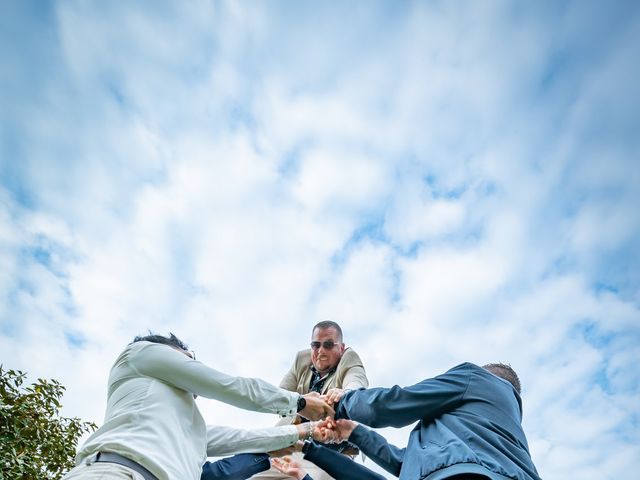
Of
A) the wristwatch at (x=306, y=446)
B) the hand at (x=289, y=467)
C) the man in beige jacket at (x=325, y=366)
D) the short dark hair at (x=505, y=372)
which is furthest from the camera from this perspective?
the man in beige jacket at (x=325, y=366)

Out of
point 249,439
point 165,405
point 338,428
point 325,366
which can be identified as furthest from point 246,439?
point 325,366

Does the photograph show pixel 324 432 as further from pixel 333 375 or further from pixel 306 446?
pixel 333 375

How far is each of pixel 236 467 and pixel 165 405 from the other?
Answer: 57.0 inches

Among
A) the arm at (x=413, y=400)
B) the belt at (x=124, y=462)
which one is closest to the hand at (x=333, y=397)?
the arm at (x=413, y=400)

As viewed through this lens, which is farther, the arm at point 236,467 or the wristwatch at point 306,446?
the wristwatch at point 306,446

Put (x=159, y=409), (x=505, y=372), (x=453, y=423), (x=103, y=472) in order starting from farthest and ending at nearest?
(x=505, y=372)
(x=453, y=423)
(x=159, y=409)
(x=103, y=472)

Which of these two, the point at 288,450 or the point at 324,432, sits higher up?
the point at 324,432

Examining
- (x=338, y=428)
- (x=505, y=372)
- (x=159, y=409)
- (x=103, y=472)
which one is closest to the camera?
(x=103, y=472)

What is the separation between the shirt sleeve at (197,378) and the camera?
2.95 metres

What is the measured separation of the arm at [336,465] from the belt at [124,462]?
196 centimetres

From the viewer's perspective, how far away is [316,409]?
13.6ft

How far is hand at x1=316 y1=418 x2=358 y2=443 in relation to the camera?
13.5 ft

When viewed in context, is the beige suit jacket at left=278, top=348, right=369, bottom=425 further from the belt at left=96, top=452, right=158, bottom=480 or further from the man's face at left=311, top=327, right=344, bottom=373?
the belt at left=96, top=452, right=158, bottom=480

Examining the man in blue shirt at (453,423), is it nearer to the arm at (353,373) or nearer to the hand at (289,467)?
the hand at (289,467)
